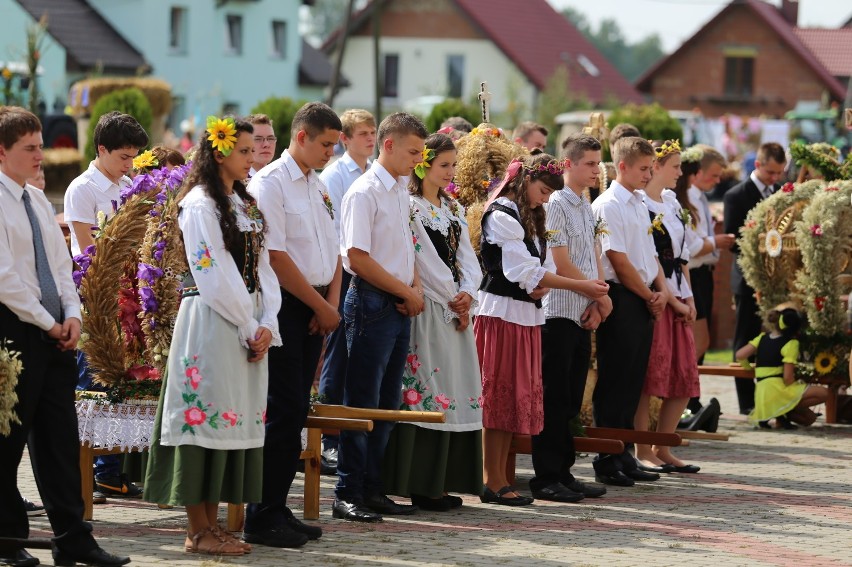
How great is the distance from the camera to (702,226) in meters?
12.4

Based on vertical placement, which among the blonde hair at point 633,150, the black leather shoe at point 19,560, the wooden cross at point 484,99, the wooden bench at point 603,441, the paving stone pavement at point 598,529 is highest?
the wooden cross at point 484,99

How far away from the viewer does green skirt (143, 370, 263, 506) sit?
6.99 m

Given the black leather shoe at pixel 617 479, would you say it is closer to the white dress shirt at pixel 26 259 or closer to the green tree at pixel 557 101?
the white dress shirt at pixel 26 259

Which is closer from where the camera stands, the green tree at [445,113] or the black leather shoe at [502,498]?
the black leather shoe at [502,498]

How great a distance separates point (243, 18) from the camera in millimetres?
56125

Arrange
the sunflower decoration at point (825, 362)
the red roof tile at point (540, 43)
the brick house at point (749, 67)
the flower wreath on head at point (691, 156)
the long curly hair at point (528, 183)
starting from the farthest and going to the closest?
the brick house at point (749, 67) < the red roof tile at point (540, 43) < the sunflower decoration at point (825, 362) < the flower wreath on head at point (691, 156) < the long curly hair at point (528, 183)

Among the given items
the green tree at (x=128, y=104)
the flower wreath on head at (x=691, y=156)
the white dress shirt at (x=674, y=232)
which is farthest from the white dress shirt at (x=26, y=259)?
the green tree at (x=128, y=104)

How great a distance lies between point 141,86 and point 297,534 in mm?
21086

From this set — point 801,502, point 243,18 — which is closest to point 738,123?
point 243,18

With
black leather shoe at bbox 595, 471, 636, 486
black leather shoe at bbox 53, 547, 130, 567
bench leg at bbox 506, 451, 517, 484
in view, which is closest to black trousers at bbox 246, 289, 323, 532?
black leather shoe at bbox 53, 547, 130, 567

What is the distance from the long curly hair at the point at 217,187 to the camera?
23.0ft

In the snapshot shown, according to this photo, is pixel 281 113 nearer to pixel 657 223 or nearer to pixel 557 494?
pixel 657 223

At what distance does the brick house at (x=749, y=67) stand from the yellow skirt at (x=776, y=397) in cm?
5339

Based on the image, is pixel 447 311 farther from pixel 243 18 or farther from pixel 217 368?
pixel 243 18
